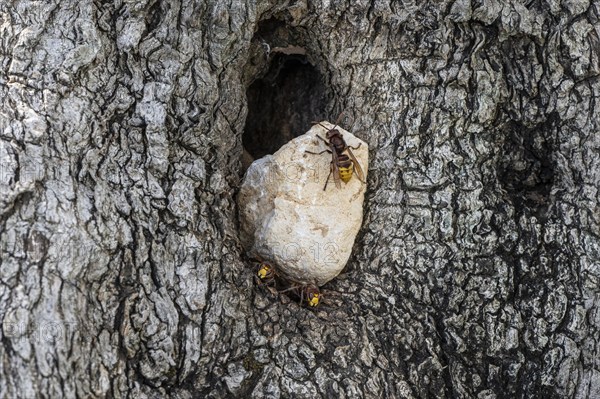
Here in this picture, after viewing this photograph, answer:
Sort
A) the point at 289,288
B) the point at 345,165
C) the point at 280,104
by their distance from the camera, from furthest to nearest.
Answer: the point at 280,104 < the point at 289,288 < the point at 345,165

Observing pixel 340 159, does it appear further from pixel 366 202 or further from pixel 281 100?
pixel 281 100

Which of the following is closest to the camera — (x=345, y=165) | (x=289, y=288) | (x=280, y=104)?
(x=345, y=165)

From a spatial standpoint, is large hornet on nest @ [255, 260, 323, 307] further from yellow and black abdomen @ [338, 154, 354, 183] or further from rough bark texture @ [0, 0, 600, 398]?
yellow and black abdomen @ [338, 154, 354, 183]

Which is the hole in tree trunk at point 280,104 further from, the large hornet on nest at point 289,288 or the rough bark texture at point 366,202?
the large hornet on nest at point 289,288

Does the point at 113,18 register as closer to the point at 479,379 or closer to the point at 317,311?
the point at 317,311

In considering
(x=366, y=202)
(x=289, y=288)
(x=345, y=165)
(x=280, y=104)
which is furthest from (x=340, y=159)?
(x=280, y=104)

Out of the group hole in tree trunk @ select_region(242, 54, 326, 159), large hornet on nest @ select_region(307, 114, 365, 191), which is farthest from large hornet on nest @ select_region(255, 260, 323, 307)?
hole in tree trunk @ select_region(242, 54, 326, 159)
